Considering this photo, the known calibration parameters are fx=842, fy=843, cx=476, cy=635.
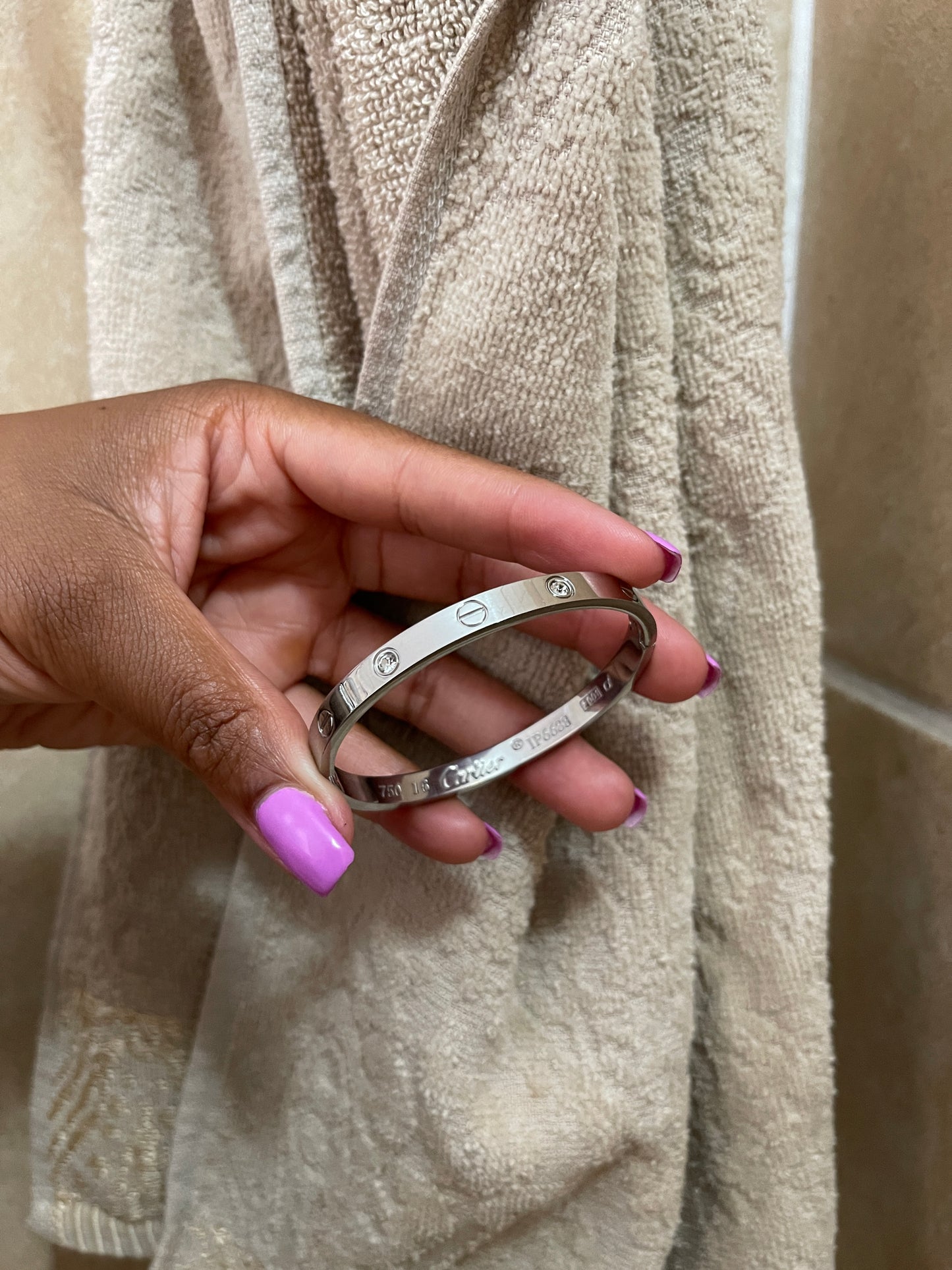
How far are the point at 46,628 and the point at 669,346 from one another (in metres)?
0.21

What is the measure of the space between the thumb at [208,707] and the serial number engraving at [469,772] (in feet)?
0.21

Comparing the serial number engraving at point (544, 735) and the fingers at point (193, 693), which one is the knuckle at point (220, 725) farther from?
the serial number engraving at point (544, 735)

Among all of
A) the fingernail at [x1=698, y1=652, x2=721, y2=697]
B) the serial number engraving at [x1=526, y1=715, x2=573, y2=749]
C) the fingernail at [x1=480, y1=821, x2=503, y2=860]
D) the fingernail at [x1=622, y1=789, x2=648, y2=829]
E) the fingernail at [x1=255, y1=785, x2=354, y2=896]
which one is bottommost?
the fingernail at [x1=480, y1=821, x2=503, y2=860]

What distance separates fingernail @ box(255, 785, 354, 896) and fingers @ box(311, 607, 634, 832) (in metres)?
0.09

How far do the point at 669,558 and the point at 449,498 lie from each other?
7cm

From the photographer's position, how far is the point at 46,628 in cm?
25

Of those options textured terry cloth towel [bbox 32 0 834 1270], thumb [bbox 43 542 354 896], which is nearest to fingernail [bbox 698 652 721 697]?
textured terry cloth towel [bbox 32 0 834 1270]

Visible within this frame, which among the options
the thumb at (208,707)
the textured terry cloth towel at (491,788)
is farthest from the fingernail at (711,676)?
the thumb at (208,707)

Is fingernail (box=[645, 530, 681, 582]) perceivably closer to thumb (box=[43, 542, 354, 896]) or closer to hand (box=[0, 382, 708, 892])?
hand (box=[0, 382, 708, 892])

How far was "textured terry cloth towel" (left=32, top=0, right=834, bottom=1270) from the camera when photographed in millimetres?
240

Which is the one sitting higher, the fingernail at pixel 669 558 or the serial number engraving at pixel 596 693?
the fingernail at pixel 669 558

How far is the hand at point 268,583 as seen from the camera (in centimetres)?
23

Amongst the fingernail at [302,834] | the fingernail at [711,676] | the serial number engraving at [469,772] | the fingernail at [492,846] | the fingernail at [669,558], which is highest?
the fingernail at [669,558]

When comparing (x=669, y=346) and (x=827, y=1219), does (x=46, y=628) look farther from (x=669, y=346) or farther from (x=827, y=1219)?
(x=827, y=1219)
